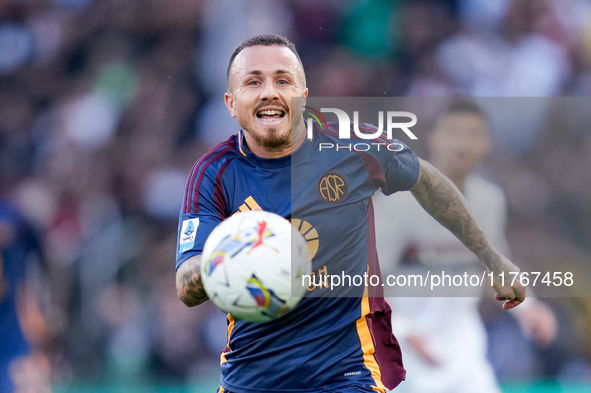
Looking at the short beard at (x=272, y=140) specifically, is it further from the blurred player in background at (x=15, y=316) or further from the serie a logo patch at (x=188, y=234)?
the blurred player in background at (x=15, y=316)

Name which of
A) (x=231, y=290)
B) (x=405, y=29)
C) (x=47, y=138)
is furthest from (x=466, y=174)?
(x=47, y=138)

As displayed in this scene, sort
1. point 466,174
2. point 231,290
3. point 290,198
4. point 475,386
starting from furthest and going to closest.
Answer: point 475,386, point 466,174, point 290,198, point 231,290

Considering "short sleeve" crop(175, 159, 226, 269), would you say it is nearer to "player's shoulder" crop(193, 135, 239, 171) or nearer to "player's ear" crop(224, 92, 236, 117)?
"player's shoulder" crop(193, 135, 239, 171)

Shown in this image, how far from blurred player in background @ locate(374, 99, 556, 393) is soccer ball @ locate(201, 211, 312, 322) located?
2.62 m

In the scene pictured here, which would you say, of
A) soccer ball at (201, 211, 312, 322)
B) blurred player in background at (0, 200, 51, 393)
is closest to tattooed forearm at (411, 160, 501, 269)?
soccer ball at (201, 211, 312, 322)

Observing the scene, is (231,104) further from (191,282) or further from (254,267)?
(254,267)

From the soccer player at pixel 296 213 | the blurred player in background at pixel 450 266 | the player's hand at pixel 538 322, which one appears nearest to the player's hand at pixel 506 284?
the soccer player at pixel 296 213

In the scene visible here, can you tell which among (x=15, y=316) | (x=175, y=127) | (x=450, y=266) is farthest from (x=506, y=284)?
(x=175, y=127)

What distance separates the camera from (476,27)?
7430 millimetres

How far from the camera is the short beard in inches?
131

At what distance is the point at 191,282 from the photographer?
3.00 meters

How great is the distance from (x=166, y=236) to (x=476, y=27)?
3.70 m

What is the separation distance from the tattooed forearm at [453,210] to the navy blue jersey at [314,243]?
123 mm

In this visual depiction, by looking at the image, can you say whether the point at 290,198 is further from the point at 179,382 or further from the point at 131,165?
the point at 131,165
